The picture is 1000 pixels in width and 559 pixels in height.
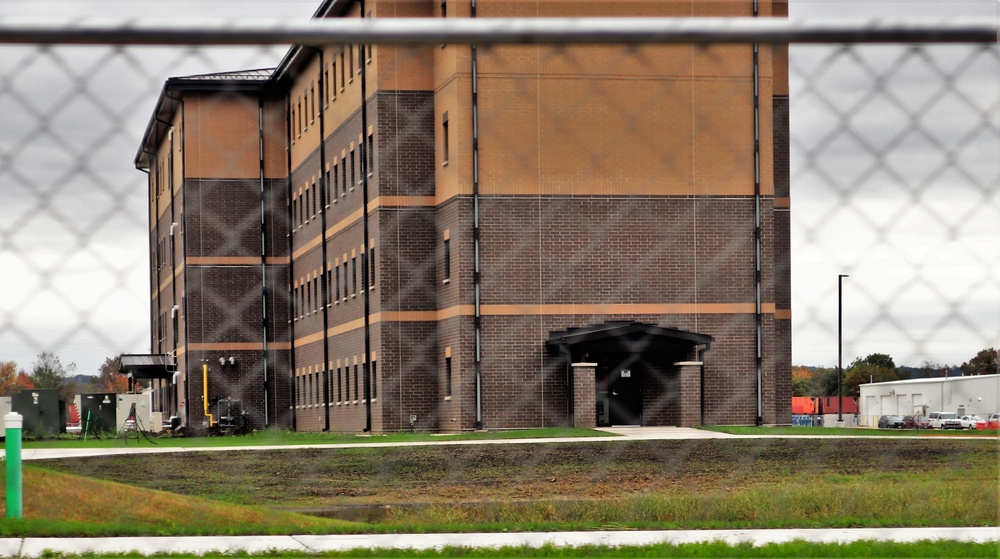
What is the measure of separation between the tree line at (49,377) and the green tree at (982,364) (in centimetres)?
375

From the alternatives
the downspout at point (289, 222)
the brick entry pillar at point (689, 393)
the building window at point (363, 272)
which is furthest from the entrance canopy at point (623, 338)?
the downspout at point (289, 222)

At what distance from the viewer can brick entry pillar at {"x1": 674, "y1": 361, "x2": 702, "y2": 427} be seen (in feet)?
115

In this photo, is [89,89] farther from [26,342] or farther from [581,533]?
[581,533]

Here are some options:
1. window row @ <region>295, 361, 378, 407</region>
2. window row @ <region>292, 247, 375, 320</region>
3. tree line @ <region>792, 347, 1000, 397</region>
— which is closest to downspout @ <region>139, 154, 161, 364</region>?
window row @ <region>292, 247, 375, 320</region>

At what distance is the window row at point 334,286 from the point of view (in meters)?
9.45

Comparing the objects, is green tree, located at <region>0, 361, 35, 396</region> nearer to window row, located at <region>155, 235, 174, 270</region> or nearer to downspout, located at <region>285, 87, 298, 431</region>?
window row, located at <region>155, 235, 174, 270</region>

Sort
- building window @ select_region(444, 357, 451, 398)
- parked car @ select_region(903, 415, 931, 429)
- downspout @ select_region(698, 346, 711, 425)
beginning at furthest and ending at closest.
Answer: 1. parked car @ select_region(903, 415, 931, 429)
2. downspout @ select_region(698, 346, 711, 425)
3. building window @ select_region(444, 357, 451, 398)

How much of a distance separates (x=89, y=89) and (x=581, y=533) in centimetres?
554

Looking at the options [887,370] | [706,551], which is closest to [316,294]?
[706,551]

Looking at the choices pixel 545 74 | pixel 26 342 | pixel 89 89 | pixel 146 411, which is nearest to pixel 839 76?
pixel 545 74

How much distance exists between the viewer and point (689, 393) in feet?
116

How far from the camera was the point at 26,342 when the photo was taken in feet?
17.6

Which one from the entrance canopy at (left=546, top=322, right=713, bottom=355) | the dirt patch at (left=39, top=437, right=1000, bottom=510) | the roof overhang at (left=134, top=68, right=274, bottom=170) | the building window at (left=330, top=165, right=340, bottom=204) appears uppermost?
the roof overhang at (left=134, top=68, right=274, bottom=170)

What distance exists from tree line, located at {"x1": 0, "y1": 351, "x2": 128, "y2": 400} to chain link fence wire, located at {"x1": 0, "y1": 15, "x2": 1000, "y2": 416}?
0.22ft
